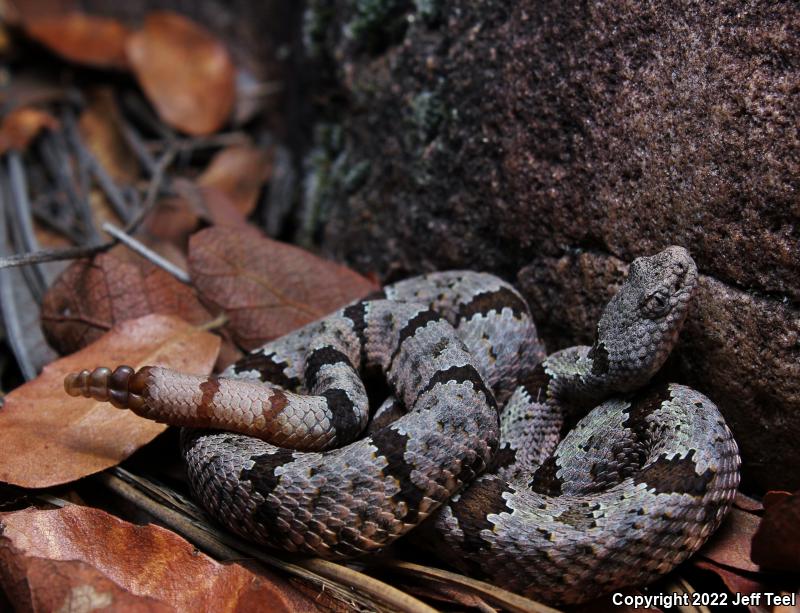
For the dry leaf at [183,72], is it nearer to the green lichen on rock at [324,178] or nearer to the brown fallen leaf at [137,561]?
the green lichen on rock at [324,178]

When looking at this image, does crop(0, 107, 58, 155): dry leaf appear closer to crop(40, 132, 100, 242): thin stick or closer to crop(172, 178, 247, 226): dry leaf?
crop(40, 132, 100, 242): thin stick

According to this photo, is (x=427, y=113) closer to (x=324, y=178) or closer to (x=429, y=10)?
(x=429, y=10)

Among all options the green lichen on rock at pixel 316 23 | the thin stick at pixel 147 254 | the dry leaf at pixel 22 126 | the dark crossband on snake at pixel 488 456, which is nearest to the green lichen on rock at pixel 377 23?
Result: the green lichen on rock at pixel 316 23

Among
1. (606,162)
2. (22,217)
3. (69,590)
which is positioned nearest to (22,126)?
(22,217)

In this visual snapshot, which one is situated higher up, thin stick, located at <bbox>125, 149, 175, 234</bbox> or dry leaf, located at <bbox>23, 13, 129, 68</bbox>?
dry leaf, located at <bbox>23, 13, 129, 68</bbox>

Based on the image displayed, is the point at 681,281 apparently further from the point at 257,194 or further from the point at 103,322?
the point at 257,194

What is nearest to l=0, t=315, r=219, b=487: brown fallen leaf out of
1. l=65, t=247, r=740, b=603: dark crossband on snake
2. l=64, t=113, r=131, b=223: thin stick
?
l=65, t=247, r=740, b=603: dark crossband on snake
